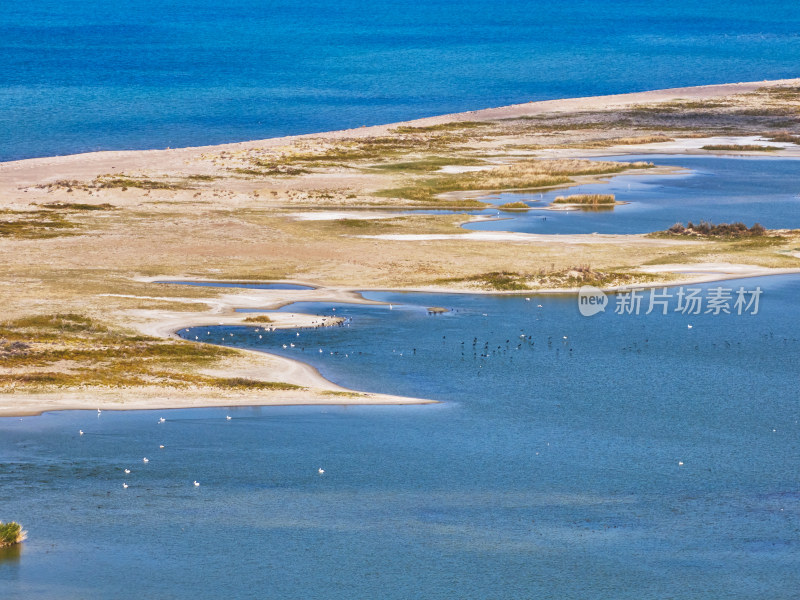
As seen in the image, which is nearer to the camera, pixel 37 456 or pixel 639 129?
pixel 37 456

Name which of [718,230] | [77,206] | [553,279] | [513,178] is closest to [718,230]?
[718,230]

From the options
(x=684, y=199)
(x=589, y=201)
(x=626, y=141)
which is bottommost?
(x=684, y=199)

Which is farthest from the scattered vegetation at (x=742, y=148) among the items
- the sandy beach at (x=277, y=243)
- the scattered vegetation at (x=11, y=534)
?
the scattered vegetation at (x=11, y=534)

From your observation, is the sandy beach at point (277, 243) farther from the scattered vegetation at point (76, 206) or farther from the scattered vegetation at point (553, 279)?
the scattered vegetation at point (76, 206)

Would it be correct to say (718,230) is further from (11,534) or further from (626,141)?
(11,534)

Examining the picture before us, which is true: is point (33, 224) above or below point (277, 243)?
Result: above

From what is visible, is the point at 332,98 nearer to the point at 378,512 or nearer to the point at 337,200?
the point at 337,200

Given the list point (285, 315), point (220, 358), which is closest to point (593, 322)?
point (285, 315)

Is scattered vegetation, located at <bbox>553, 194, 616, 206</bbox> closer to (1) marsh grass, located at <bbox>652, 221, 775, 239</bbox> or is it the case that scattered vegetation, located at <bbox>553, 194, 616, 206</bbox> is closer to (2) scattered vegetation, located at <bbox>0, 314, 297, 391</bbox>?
(1) marsh grass, located at <bbox>652, 221, 775, 239</bbox>
